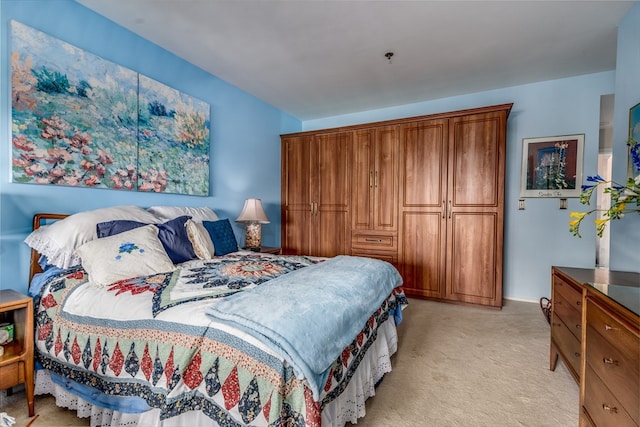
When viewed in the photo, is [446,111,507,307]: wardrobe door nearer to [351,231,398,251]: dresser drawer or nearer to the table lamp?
[351,231,398,251]: dresser drawer

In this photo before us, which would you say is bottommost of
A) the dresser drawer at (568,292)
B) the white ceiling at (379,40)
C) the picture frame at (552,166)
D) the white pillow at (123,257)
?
the dresser drawer at (568,292)

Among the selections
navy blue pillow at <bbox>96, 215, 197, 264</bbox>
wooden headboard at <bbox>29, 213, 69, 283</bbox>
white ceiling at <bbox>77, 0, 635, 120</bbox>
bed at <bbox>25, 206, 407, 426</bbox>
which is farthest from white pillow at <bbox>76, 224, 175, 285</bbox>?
white ceiling at <bbox>77, 0, 635, 120</bbox>

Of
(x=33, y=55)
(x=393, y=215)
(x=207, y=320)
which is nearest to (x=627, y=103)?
(x=393, y=215)

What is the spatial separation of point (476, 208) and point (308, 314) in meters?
→ 2.84

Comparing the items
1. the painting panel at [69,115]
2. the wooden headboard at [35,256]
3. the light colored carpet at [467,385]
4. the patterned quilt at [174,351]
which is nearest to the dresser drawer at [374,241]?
the light colored carpet at [467,385]

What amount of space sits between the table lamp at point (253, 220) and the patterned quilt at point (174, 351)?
153 cm

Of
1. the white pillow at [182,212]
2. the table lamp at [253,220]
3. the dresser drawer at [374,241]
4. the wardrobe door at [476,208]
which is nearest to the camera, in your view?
the white pillow at [182,212]

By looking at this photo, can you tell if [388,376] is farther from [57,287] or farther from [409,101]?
[409,101]

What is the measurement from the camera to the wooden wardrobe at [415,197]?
320 centimetres

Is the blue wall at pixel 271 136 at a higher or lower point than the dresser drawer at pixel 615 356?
higher

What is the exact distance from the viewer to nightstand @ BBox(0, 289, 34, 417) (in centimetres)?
144

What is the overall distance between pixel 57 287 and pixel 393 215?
10.6 feet

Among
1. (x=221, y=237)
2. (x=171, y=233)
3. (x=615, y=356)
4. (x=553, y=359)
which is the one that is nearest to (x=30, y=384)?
(x=171, y=233)

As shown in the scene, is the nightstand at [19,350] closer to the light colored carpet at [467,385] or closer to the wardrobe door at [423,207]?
the light colored carpet at [467,385]
